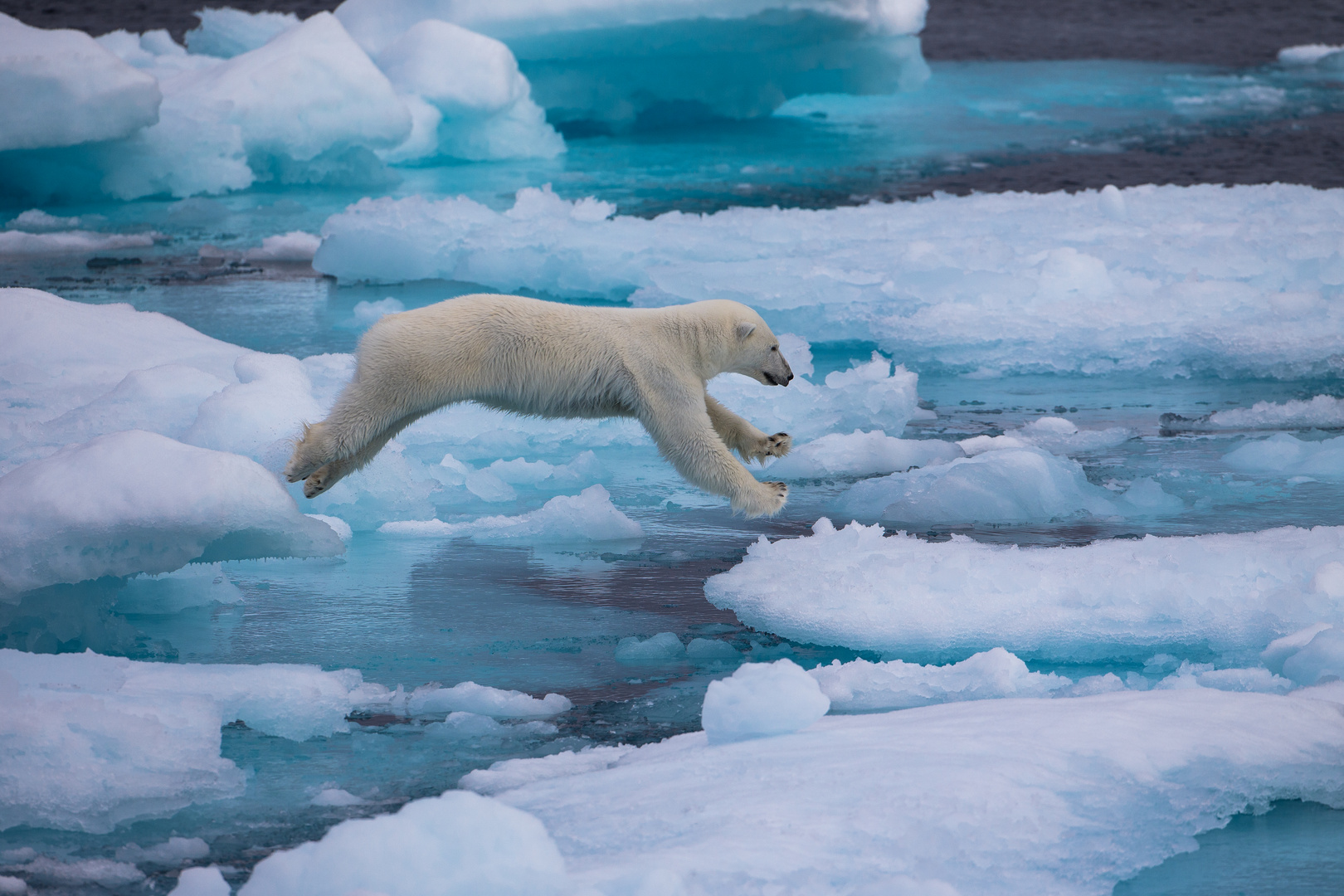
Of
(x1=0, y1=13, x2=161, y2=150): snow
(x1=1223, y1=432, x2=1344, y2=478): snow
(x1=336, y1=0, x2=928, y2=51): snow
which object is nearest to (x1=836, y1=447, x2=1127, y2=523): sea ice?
(x1=1223, y1=432, x2=1344, y2=478): snow

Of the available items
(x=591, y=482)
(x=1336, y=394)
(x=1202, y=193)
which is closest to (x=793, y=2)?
(x=1202, y=193)

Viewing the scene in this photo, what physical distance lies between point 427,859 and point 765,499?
188 centimetres

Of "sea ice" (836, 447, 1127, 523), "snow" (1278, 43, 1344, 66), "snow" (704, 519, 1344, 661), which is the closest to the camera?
"snow" (704, 519, 1344, 661)

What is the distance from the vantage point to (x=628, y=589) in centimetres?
389

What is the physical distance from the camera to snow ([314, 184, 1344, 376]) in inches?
254

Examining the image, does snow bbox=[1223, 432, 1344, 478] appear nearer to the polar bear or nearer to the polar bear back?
the polar bear

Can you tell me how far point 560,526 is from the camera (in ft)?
14.3

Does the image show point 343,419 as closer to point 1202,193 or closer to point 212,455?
point 212,455

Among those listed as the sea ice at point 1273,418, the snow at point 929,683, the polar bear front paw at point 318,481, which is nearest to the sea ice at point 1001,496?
the sea ice at point 1273,418

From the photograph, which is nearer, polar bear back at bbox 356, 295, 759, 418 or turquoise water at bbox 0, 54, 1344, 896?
turquoise water at bbox 0, 54, 1344, 896

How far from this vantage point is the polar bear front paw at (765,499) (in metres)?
3.82

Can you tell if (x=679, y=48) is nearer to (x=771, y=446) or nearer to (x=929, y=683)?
(x=771, y=446)

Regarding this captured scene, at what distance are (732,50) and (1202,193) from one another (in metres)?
6.36

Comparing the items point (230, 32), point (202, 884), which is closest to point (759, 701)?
point (202, 884)
